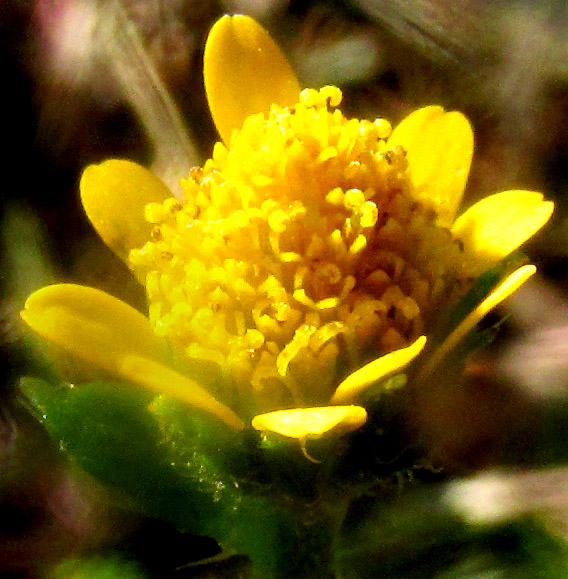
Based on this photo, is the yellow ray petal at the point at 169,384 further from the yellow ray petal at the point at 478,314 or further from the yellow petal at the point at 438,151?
the yellow petal at the point at 438,151

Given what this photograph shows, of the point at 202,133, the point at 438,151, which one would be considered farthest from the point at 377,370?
the point at 202,133

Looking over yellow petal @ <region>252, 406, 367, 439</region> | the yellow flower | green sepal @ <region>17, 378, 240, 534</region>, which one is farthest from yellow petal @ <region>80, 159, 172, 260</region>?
yellow petal @ <region>252, 406, 367, 439</region>

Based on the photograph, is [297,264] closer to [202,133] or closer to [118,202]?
[118,202]

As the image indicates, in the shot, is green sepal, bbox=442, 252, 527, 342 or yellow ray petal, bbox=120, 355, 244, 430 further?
green sepal, bbox=442, 252, 527, 342

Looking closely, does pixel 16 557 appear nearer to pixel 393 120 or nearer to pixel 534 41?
pixel 393 120

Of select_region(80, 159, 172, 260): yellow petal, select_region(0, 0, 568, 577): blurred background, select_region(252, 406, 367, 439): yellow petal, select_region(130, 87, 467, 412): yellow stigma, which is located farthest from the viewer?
select_region(0, 0, 568, 577): blurred background

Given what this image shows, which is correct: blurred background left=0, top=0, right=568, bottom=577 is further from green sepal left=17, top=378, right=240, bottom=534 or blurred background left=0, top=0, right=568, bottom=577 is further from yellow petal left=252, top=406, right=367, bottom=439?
yellow petal left=252, top=406, right=367, bottom=439
